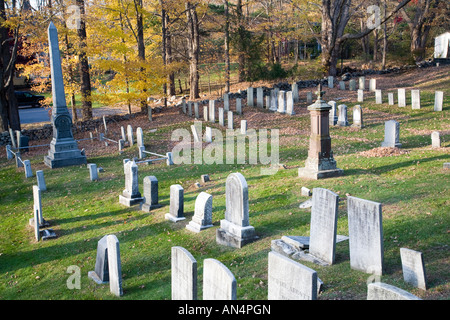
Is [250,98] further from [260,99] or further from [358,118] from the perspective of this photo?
[358,118]

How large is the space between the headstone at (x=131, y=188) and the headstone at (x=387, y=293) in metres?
8.32

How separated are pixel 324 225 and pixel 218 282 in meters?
2.47

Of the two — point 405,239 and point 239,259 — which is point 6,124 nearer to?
point 239,259

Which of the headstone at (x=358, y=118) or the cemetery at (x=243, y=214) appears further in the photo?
the headstone at (x=358, y=118)

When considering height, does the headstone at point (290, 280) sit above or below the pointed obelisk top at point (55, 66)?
below

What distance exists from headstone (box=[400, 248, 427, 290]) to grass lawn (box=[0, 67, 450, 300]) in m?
0.12

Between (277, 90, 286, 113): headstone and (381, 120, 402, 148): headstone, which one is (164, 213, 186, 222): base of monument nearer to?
(381, 120, 402, 148): headstone

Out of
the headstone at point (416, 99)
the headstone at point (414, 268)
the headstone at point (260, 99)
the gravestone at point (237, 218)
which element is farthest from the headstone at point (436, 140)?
the headstone at point (260, 99)

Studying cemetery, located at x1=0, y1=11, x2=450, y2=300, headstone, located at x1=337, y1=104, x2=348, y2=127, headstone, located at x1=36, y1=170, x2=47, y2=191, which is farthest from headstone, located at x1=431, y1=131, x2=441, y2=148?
headstone, located at x1=36, y1=170, x2=47, y2=191

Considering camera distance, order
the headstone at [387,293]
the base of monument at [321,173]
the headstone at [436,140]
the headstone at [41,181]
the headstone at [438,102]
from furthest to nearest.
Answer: the headstone at [438,102] → the headstone at [41,181] → the headstone at [436,140] → the base of monument at [321,173] → the headstone at [387,293]

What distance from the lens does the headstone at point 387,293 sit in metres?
3.95

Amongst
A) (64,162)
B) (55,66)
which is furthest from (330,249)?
(55,66)

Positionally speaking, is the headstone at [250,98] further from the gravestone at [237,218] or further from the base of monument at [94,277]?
the base of monument at [94,277]
